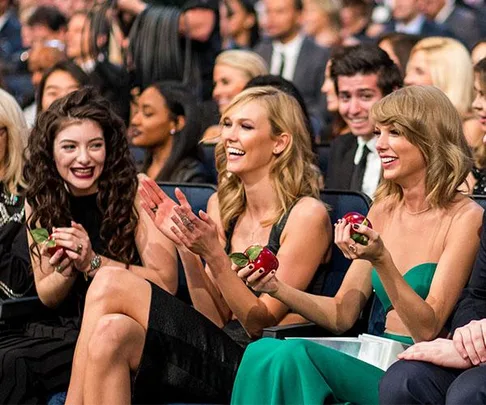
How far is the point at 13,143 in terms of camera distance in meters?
5.13

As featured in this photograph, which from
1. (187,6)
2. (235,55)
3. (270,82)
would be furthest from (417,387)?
(187,6)

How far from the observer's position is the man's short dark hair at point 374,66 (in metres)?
5.64

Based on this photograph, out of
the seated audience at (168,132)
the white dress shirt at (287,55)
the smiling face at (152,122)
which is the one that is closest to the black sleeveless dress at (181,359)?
the seated audience at (168,132)

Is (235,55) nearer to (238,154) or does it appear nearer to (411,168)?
(238,154)

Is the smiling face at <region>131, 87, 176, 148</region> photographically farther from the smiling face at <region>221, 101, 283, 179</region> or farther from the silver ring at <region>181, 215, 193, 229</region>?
the silver ring at <region>181, 215, 193, 229</region>

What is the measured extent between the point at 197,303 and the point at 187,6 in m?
3.54

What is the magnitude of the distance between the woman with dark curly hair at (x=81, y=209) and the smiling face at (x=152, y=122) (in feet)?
4.88

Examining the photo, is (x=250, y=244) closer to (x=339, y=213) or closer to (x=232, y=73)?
(x=339, y=213)

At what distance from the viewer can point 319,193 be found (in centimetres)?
467

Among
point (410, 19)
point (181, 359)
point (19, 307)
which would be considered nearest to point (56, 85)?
point (19, 307)

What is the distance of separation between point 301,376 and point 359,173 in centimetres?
221

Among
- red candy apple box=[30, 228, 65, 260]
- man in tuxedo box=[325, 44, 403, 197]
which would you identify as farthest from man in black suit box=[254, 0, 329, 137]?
red candy apple box=[30, 228, 65, 260]

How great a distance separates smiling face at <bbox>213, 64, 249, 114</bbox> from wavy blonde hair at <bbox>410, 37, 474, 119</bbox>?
1288mm

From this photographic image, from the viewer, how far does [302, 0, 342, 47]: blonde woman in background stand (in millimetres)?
9977
